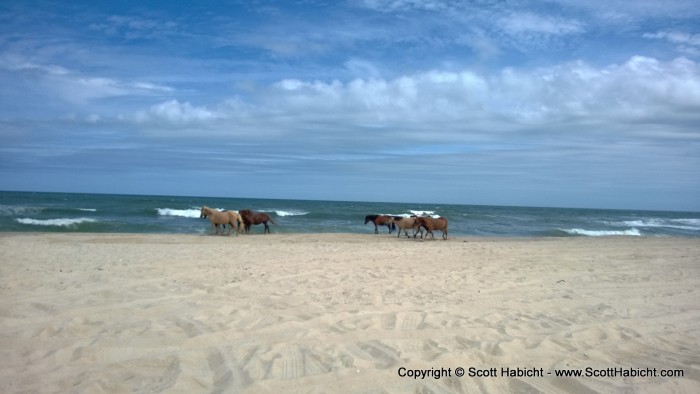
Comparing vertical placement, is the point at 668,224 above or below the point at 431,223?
below

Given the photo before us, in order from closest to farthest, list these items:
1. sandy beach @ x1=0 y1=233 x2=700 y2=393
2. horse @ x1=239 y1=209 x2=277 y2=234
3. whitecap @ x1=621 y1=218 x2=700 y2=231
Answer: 1. sandy beach @ x1=0 y1=233 x2=700 y2=393
2. horse @ x1=239 y1=209 x2=277 y2=234
3. whitecap @ x1=621 y1=218 x2=700 y2=231

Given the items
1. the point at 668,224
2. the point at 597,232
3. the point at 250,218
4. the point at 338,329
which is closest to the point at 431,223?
the point at 250,218

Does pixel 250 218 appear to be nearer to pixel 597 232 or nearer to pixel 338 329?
pixel 338 329

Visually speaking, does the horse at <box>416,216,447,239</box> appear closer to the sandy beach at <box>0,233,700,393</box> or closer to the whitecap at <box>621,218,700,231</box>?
the sandy beach at <box>0,233,700,393</box>

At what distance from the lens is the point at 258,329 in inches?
200

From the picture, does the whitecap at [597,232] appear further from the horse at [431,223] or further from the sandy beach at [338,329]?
the sandy beach at [338,329]

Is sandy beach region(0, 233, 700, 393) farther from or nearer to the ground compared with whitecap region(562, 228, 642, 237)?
farther from the ground

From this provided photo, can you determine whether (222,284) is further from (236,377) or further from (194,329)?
(236,377)

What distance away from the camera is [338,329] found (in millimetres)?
5090

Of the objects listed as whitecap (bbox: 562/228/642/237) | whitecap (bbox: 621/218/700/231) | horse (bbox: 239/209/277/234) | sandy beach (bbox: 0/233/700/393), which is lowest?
whitecap (bbox: 562/228/642/237)

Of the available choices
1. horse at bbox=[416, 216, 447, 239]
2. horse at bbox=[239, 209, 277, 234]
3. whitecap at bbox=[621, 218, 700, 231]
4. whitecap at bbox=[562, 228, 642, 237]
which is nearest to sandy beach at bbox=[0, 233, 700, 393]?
horse at bbox=[416, 216, 447, 239]

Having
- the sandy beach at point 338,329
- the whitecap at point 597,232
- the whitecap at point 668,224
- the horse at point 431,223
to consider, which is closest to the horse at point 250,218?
the horse at point 431,223

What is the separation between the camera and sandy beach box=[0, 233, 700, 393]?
3.86 metres

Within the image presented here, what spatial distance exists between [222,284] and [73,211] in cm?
3223
